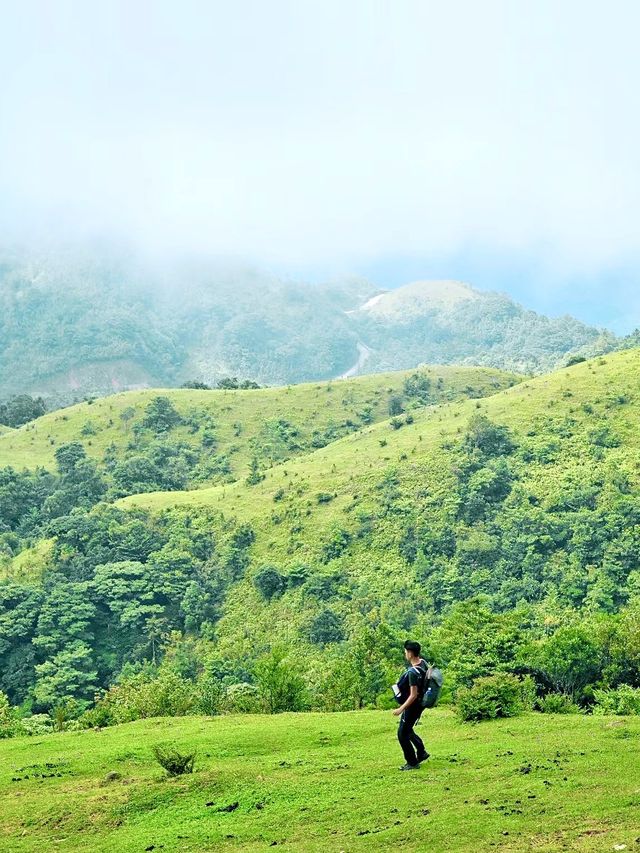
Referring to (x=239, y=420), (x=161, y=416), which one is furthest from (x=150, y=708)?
(x=161, y=416)

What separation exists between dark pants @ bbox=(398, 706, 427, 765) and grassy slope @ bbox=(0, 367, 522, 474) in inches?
3679

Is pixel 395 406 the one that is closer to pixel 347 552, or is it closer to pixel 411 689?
pixel 347 552

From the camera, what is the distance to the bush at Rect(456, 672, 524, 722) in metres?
21.5

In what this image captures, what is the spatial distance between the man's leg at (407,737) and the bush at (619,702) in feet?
35.2

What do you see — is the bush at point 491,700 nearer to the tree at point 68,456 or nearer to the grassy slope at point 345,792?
the grassy slope at point 345,792

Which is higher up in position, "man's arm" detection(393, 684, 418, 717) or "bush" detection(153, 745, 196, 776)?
"man's arm" detection(393, 684, 418, 717)

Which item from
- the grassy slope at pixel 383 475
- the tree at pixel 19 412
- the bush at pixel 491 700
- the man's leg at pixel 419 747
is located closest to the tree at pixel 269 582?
the grassy slope at pixel 383 475

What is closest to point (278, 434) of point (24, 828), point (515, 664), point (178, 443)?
point (178, 443)

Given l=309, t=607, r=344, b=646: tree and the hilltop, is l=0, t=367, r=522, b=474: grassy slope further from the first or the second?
l=309, t=607, r=344, b=646: tree

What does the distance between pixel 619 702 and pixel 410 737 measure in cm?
1313

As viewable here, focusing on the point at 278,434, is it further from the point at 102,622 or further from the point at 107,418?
the point at 102,622

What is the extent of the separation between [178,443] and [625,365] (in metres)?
60.9

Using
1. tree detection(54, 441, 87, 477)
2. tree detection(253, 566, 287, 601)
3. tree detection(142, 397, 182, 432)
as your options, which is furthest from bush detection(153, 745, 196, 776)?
tree detection(142, 397, 182, 432)

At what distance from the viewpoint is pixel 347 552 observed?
68.9m
